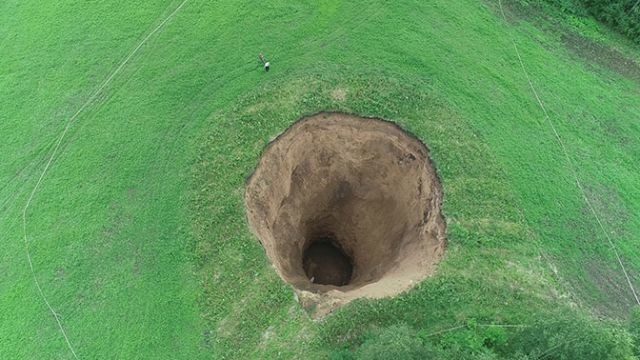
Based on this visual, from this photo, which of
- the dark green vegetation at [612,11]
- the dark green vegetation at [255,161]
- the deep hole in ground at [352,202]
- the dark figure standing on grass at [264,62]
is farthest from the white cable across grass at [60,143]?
the dark green vegetation at [612,11]

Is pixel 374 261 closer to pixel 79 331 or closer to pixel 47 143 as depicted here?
pixel 79 331

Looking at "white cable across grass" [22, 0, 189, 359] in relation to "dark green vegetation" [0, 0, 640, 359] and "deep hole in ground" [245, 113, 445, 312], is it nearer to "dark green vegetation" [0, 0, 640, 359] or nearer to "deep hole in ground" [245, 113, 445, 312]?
"dark green vegetation" [0, 0, 640, 359]

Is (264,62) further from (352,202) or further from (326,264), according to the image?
(326,264)

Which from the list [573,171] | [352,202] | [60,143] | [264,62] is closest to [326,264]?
[352,202]

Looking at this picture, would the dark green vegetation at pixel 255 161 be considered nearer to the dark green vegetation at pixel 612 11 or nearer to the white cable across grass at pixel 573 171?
the white cable across grass at pixel 573 171

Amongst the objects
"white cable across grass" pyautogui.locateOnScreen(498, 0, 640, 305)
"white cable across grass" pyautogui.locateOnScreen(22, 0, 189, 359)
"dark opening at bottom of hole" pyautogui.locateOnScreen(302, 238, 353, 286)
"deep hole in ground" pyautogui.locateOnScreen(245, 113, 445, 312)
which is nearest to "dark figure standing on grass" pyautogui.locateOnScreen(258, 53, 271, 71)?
"deep hole in ground" pyautogui.locateOnScreen(245, 113, 445, 312)

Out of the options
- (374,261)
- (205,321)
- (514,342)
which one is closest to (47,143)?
(205,321)
